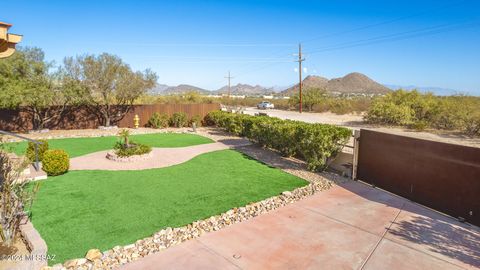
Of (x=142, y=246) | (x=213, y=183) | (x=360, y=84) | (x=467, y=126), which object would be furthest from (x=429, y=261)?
(x=360, y=84)

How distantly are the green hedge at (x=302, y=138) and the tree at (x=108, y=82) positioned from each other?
8893mm

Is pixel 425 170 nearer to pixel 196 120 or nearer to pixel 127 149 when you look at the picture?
pixel 127 149

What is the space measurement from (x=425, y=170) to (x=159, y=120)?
1640cm

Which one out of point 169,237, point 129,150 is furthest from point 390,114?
point 169,237

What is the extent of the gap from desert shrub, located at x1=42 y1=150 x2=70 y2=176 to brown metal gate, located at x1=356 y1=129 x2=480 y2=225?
8.87 meters

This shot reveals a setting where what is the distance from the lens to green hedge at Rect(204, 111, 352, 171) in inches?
336

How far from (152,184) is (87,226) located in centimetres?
251

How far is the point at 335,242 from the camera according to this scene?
4.73 m

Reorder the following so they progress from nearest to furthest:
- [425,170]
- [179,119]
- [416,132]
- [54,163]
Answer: [425,170] → [54,163] → [179,119] → [416,132]

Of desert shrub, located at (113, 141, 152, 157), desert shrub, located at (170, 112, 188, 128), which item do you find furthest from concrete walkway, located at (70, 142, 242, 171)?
desert shrub, located at (170, 112, 188, 128)

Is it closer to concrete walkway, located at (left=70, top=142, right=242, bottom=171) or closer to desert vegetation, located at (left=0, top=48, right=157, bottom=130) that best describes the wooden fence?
desert vegetation, located at (left=0, top=48, right=157, bottom=130)

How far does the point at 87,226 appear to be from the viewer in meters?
5.11

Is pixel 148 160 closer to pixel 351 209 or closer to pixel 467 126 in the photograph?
pixel 351 209

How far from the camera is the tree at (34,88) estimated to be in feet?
46.0
